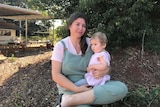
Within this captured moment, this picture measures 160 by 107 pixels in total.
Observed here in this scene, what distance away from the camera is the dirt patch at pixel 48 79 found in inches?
186

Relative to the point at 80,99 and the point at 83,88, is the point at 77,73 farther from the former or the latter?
the point at 80,99

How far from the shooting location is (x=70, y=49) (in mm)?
2971

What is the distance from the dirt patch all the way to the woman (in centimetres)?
154

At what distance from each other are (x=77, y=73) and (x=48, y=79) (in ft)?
8.68

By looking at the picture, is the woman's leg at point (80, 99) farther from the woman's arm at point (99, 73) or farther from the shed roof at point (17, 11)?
the shed roof at point (17, 11)

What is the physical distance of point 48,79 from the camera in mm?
5492

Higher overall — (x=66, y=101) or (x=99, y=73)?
(x=99, y=73)

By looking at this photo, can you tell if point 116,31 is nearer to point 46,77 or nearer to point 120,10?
point 120,10

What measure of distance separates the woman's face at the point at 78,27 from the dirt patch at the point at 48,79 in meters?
1.70

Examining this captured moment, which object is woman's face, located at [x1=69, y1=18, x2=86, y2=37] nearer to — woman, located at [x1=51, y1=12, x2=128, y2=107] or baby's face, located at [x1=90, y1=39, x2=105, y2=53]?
woman, located at [x1=51, y1=12, x2=128, y2=107]

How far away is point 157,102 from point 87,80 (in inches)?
48.3

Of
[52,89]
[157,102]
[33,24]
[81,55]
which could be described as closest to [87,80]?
[81,55]

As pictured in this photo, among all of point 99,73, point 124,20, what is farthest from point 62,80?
point 124,20

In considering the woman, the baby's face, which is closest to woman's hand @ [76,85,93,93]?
the woman
